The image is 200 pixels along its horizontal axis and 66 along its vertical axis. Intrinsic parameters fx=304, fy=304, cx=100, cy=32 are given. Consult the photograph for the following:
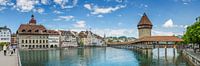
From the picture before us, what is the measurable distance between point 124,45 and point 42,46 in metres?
37.7

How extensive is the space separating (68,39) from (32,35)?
95.8 feet

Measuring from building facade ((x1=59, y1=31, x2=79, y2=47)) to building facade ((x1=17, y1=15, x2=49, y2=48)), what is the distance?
18.3 m

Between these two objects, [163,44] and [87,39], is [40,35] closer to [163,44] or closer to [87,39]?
[87,39]

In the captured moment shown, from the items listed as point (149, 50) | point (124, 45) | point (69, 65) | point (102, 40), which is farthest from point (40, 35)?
point (69, 65)

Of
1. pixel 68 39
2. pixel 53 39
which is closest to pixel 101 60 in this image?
pixel 53 39

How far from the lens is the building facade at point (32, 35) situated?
330 feet

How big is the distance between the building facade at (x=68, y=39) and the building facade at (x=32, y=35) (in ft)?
59.9

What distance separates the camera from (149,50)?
6297 centimetres

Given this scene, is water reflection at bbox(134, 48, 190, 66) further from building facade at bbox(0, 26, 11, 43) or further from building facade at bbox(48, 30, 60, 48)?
building facade at bbox(0, 26, 11, 43)

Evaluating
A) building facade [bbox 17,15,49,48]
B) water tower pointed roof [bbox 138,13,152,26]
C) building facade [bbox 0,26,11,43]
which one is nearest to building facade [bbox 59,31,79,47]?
building facade [bbox 17,15,49,48]

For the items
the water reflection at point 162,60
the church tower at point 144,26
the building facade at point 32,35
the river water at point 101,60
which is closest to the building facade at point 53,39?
the building facade at point 32,35

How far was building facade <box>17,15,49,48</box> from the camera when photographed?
101 meters

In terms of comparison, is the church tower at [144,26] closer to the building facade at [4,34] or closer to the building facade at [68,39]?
the building facade at [68,39]

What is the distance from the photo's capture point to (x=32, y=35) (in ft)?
337
